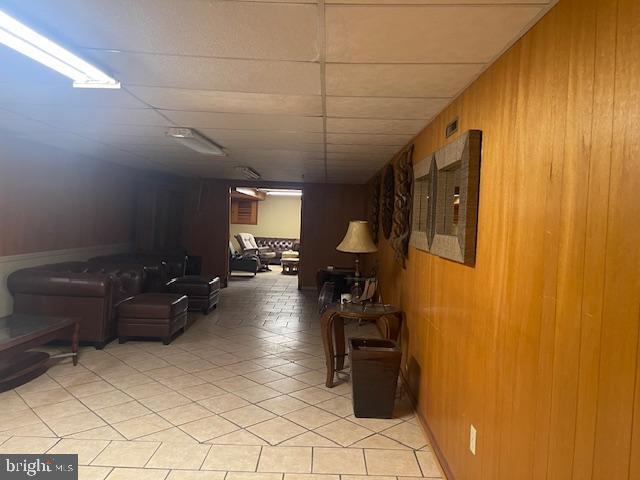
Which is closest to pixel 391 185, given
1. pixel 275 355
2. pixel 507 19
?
pixel 275 355

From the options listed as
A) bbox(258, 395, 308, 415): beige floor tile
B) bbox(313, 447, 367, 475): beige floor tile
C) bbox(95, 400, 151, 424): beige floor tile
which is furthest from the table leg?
bbox(313, 447, 367, 475): beige floor tile

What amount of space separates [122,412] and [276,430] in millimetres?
1104

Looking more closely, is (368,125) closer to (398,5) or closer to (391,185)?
(391,185)

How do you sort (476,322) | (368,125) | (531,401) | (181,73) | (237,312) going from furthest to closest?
1. (237,312)
2. (368,125)
3. (181,73)
4. (476,322)
5. (531,401)

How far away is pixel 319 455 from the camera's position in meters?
2.39

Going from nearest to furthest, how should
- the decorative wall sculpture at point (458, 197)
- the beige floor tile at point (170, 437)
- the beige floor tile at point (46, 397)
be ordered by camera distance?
the decorative wall sculpture at point (458, 197)
the beige floor tile at point (170, 437)
the beige floor tile at point (46, 397)

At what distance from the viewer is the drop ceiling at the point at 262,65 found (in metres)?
1.56

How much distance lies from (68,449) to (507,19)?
3081 mm

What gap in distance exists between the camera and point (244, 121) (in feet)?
10.6

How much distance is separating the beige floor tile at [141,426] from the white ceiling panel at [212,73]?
2.16 meters

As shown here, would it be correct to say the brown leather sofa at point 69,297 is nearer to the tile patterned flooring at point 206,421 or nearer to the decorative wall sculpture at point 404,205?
the tile patterned flooring at point 206,421

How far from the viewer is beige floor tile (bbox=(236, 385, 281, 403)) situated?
314cm

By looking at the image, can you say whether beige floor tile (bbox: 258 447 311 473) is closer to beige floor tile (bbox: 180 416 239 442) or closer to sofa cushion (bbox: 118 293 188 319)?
beige floor tile (bbox: 180 416 239 442)

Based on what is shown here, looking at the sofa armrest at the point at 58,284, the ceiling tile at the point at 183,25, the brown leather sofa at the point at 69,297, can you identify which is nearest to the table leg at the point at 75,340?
the brown leather sofa at the point at 69,297
